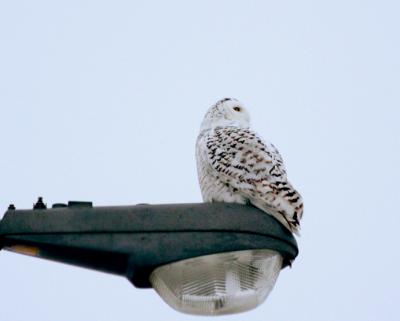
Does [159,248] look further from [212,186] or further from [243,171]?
[212,186]

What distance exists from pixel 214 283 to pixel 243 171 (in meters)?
2.13

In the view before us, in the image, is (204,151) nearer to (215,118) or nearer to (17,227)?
(215,118)

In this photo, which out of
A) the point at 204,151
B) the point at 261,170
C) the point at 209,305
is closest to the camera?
the point at 209,305

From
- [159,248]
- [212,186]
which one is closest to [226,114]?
[212,186]

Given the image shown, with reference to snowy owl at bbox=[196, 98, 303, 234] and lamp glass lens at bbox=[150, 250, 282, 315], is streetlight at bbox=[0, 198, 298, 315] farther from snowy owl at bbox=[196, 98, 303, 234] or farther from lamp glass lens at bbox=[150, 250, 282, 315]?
snowy owl at bbox=[196, 98, 303, 234]

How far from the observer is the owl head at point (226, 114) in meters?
6.08

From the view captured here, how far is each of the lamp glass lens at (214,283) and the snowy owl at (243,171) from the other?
36.1 inches

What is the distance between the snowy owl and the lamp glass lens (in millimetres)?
918

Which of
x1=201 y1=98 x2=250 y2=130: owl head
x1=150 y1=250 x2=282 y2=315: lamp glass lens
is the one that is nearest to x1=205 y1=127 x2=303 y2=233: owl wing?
x1=201 y1=98 x2=250 y2=130: owl head

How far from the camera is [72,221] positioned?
2.68 m

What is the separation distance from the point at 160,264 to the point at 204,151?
268cm

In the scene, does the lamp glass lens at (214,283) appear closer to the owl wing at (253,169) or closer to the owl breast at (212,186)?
the owl wing at (253,169)

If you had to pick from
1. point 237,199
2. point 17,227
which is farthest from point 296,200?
point 17,227

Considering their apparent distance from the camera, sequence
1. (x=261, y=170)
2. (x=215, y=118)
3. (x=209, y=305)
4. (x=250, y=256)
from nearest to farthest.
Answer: (x=209, y=305), (x=250, y=256), (x=261, y=170), (x=215, y=118)
